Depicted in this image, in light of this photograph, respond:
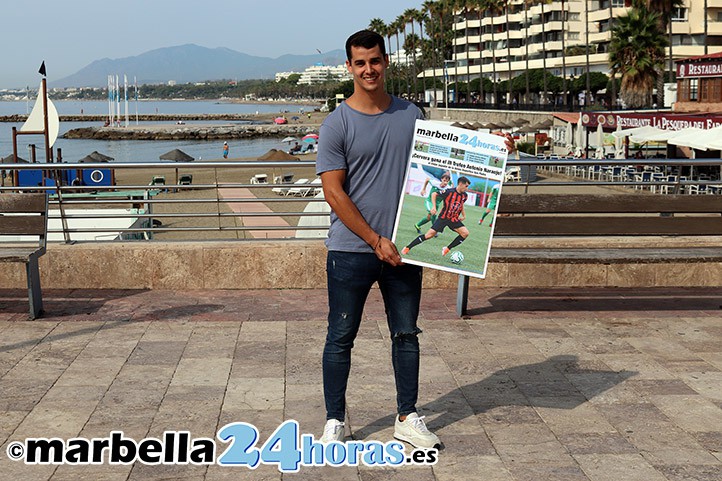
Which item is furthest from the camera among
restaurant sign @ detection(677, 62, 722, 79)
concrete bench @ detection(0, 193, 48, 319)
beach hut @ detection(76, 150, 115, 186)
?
restaurant sign @ detection(677, 62, 722, 79)

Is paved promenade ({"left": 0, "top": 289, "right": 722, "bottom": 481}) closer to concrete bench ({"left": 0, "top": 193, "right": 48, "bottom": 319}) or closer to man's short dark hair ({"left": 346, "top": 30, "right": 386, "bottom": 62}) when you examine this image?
concrete bench ({"left": 0, "top": 193, "right": 48, "bottom": 319})

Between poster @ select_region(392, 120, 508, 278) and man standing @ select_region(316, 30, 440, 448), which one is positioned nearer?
man standing @ select_region(316, 30, 440, 448)

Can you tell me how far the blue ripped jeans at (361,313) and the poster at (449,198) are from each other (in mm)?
154

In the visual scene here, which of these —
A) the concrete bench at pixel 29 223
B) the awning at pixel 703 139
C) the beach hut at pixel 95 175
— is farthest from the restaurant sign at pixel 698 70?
the concrete bench at pixel 29 223

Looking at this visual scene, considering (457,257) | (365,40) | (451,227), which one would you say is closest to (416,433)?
(457,257)

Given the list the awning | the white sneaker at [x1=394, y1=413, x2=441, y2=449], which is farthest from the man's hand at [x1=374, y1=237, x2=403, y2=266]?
the awning

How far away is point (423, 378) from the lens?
19.7 ft

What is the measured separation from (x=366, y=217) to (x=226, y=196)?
96.1 feet

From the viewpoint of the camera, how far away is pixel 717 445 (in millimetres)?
4867

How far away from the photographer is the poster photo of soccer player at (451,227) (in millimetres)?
4648

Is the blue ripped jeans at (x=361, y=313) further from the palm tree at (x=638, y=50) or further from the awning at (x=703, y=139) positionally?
the palm tree at (x=638, y=50)

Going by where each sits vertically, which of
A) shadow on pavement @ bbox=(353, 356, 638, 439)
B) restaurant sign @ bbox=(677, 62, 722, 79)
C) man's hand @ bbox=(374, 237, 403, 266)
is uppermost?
restaurant sign @ bbox=(677, 62, 722, 79)

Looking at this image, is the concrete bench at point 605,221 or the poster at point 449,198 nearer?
the poster at point 449,198

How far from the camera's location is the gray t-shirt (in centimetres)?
450
